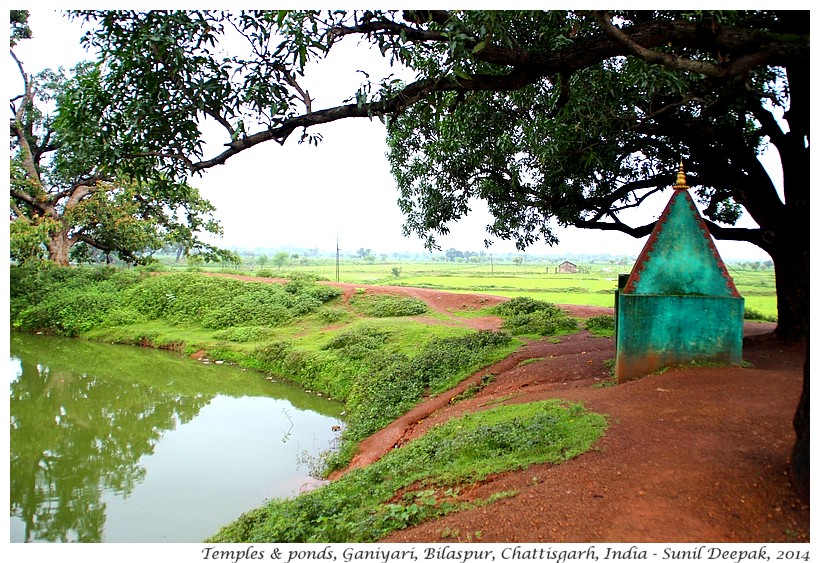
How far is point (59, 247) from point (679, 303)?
2258 centimetres

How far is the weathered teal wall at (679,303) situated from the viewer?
6.94 metres

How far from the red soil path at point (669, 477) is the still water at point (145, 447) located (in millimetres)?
4004

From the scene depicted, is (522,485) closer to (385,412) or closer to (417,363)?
(385,412)

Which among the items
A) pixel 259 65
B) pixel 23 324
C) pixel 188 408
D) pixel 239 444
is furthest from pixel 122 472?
pixel 23 324

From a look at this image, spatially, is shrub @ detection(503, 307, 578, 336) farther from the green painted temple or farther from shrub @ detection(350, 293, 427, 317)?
the green painted temple

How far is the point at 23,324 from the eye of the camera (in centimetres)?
2109

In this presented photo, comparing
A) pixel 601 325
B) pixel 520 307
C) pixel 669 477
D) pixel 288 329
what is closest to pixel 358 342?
pixel 288 329

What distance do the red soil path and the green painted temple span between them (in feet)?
0.93

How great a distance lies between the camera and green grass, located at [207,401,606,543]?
5.05 meters

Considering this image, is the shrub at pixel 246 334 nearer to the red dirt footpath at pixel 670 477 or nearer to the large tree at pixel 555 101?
the large tree at pixel 555 101

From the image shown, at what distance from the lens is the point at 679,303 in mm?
6945

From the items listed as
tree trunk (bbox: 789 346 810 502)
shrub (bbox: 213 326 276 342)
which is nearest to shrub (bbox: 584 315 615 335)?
shrub (bbox: 213 326 276 342)

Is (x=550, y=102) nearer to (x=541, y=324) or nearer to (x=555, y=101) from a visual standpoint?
(x=555, y=101)
